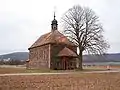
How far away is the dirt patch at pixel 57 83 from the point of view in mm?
24203

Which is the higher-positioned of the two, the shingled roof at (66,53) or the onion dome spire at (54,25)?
the onion dome spire at (54,25)

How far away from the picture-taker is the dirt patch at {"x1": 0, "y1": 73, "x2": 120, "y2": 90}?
24203mm

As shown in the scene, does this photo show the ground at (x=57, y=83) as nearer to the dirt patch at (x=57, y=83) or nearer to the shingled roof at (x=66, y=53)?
the dirt patch at (x=57, y=83)

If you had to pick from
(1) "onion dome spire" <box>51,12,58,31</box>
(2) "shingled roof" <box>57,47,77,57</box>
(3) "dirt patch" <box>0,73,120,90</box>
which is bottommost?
(3) "dirt patch" <box>0,73,120,90</box>

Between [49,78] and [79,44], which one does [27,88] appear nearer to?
[49,78]

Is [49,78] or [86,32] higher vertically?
[86,32]

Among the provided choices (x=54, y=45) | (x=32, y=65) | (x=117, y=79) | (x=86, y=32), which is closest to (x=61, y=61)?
(x=54, y=45)

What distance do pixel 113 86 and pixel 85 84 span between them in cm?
287

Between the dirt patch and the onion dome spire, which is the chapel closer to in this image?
the onion dome spire

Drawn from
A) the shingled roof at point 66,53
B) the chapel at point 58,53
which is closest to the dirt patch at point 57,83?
the shingled roof at point 66,53

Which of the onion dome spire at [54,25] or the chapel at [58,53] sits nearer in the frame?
the chapel at [58,53]

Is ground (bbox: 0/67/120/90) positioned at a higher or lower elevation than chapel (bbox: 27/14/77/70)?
lower

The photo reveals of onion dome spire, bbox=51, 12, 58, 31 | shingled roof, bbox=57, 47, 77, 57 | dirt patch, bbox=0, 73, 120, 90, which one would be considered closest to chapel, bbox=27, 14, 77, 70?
shingled roof, bbox=57, 47, 77, 57

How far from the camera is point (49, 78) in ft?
92.1
